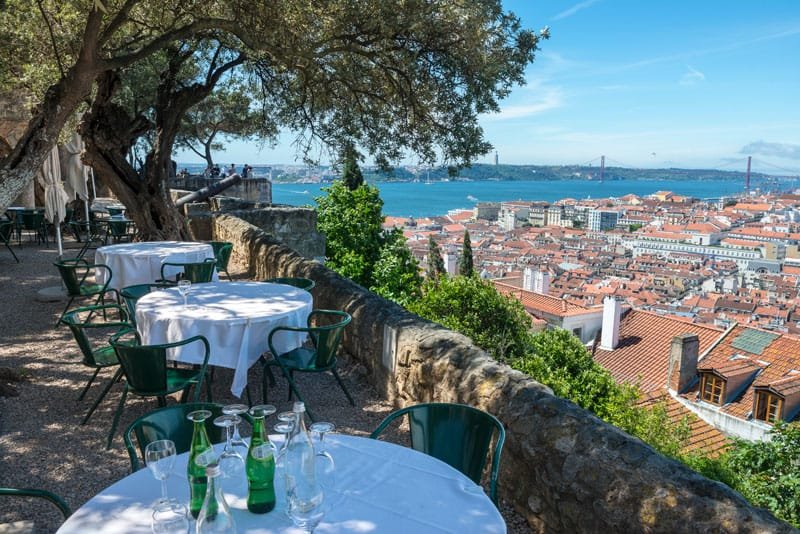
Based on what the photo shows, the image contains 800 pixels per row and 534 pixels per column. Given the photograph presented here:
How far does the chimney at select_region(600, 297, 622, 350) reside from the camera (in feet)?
107

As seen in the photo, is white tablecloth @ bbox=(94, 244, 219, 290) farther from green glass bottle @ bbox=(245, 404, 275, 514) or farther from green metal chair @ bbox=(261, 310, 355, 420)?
green glass bottle @ bbox=(245, 404, 275, 514)

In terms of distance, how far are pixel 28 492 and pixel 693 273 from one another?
85697 mm

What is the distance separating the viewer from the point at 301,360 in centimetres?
498

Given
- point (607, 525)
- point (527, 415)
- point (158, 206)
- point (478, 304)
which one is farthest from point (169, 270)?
point (478, 304)

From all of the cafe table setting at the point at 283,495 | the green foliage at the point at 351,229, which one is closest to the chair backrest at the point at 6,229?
the green foliage at the point at 351,229

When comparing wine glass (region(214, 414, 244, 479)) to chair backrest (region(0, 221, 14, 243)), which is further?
chair backrest (region(0, 221, 14, 243))

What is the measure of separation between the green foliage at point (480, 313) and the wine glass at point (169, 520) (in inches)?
680

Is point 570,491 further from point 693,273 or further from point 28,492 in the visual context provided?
point 693,273

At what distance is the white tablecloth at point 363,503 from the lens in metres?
1.96

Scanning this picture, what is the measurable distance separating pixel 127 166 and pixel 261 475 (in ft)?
30.9

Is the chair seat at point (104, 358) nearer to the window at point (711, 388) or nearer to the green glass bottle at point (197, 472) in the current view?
the green glass bottle at point (197, 472)

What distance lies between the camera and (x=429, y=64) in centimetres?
825

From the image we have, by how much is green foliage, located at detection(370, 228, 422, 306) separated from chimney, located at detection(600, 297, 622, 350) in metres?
13.9

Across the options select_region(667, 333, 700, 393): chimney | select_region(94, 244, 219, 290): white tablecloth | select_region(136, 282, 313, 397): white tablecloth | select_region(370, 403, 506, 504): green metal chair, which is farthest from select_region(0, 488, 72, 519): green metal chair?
select_region(667, 333, 700, 393): chimney
